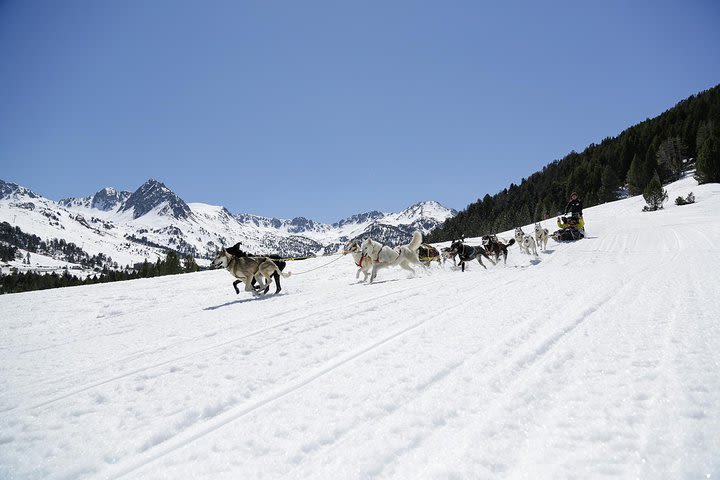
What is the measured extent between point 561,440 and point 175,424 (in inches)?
112

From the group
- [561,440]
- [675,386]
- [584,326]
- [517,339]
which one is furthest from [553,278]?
[561,440]

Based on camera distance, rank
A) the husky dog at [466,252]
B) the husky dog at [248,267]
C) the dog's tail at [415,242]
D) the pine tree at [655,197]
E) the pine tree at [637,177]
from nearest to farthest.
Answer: the husky dog at [248,267] → the dog's tail at [415,242] → the husky dog at [466,252] → the pine tree at [655,197] → the pine tree at [637,177]

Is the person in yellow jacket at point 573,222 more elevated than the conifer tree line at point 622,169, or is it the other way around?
the conifer tree line at point 622,169

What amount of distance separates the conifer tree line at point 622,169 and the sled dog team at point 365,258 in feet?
146

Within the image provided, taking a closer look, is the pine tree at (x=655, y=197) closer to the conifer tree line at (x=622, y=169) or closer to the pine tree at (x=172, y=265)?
the conifer tree line at (x=622, y=169)

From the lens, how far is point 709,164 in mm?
49531

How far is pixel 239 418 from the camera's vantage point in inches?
109

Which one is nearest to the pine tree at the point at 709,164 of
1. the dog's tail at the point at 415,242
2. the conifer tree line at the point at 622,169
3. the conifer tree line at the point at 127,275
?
the conifer tree line at the point at 622,169

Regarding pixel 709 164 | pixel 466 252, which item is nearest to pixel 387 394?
pixel 466 252

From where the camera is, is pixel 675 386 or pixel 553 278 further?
pixel 553 278

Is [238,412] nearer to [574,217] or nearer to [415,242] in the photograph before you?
[415,242]

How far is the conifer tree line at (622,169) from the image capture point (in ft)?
205

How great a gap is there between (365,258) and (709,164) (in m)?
63.5

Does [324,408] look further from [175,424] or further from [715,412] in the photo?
[715,412]
